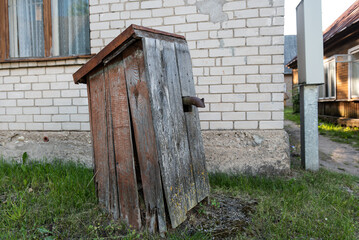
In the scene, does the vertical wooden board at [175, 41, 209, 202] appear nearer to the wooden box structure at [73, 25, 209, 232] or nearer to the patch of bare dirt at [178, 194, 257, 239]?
the wooden box structure at [73, 25, 209, 232]

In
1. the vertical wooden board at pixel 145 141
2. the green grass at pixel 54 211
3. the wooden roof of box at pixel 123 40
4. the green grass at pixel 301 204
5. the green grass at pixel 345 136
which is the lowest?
the green grass at pixel 301 204

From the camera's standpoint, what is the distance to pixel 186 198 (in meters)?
1.99

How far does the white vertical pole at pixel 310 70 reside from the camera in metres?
3.47

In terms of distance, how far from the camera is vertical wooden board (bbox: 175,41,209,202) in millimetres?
2129

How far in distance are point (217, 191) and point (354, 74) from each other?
7405 mm

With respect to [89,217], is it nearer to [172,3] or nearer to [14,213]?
[14,213]

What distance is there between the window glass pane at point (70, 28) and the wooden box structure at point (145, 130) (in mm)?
2096

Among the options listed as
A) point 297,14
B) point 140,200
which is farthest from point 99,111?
point 297,14

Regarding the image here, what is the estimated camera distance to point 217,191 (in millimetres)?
2828

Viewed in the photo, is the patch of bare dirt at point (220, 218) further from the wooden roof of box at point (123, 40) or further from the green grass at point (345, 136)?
the green grass at point (345, 136)

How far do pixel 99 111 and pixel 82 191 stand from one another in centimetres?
89

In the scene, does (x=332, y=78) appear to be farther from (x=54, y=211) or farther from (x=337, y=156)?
(x=54, y=211)

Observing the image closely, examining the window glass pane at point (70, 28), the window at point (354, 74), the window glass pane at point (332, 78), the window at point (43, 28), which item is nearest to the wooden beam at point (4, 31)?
the window at point (43, 28)

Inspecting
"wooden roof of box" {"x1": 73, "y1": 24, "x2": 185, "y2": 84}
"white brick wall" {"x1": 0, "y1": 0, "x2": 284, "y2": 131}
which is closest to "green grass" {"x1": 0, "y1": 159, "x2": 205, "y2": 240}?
"wooden roof of box" {"x1": 73, "y1": 24, "x2": 185, "y2": 84}
